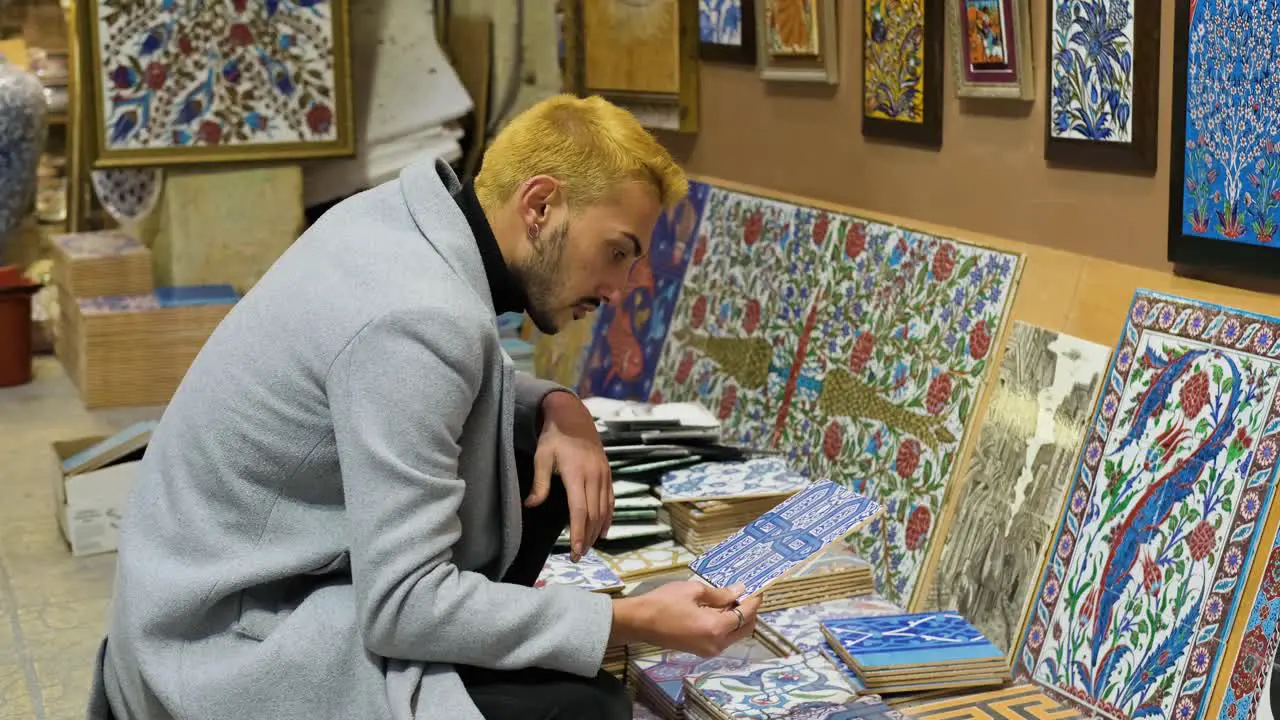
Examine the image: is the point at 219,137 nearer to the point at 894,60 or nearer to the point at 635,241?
the point at 894,60

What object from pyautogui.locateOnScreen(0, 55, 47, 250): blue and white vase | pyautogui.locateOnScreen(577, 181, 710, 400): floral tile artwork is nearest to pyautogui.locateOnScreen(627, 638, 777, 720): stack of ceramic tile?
pyautogui.locateOnScreen(577, 181, 710, 400): floral tile artwork

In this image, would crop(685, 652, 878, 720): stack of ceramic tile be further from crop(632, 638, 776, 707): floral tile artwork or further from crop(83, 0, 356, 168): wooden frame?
crop(83, 0, 356, 168): wooden frame

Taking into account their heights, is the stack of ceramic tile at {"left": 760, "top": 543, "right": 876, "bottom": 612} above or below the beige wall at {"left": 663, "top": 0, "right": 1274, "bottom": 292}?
below

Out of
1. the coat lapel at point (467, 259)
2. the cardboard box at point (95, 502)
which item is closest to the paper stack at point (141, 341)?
the cardboard box at point (95, 502)

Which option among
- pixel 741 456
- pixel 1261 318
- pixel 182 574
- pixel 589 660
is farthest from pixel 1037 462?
pixel 182 574

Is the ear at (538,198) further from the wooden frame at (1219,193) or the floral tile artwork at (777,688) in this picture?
the wooden frame at (1219,193)

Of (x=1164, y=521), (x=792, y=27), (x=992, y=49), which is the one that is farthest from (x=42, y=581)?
(x=1164, y=521)

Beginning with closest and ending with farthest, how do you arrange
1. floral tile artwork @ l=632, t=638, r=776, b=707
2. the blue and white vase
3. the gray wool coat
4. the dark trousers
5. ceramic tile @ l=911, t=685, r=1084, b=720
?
the gray wool coat, the dark trousers, ceramic tile @ l=911, t=685, r=1084, b=720, floral tile artwork @ l=632, t=638, r=776, b=707, the blue and white vase

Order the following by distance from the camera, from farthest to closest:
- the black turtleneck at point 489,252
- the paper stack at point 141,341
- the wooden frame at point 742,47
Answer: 1. the paper stack at point 141,341
2. the wooden frame at point 742,47
3. the black turtleneck at point 489,252

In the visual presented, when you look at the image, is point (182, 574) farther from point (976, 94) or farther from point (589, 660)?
point (976, 94)

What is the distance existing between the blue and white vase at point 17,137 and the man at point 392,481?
5.27 meters

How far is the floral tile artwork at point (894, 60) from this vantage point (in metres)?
3.48

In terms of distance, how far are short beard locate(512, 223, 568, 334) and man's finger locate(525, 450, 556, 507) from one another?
31 centimetres

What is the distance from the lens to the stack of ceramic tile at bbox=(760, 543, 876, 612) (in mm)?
3049
